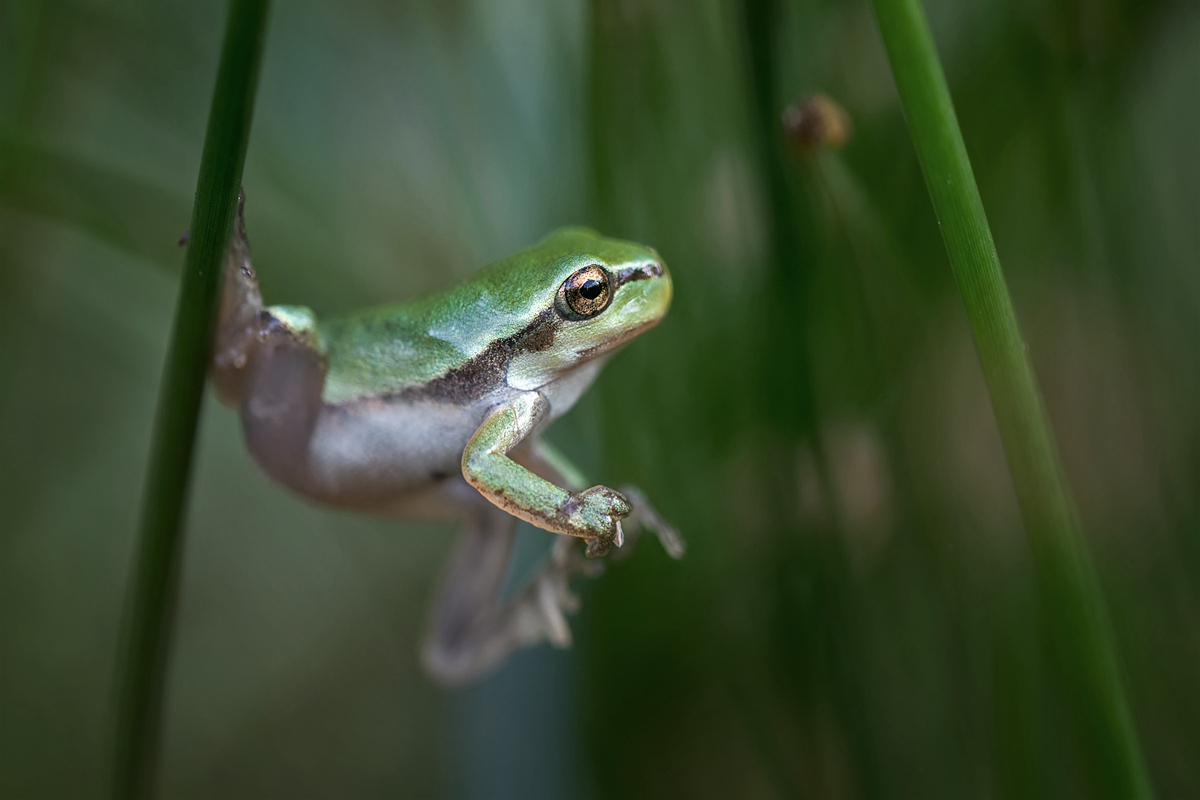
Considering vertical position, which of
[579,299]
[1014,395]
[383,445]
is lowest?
[1014,395]

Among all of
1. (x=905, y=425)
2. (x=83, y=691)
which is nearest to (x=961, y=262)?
(x=905, y=425)

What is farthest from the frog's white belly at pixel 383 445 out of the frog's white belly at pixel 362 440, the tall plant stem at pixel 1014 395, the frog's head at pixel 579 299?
the tall plant stem at pixel 1014 395

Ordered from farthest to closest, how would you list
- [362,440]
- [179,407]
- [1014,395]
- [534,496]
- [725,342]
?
[725,342]
[362,440]
[534,496]
[179,407]
[1014,395]

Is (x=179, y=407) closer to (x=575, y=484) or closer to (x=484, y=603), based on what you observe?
(x=575, y=484)

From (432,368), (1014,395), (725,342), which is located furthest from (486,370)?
(1014,395)

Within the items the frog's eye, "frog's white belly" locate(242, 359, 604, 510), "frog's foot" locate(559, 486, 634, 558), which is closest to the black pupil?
the frog's eye

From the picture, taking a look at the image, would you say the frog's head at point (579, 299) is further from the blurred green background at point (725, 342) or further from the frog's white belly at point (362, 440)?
the blurred green background at point (725, 342)

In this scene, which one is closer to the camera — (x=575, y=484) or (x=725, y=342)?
(x=575, y=484)

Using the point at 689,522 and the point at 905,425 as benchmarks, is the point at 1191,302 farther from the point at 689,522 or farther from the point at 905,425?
the point at 689,522
